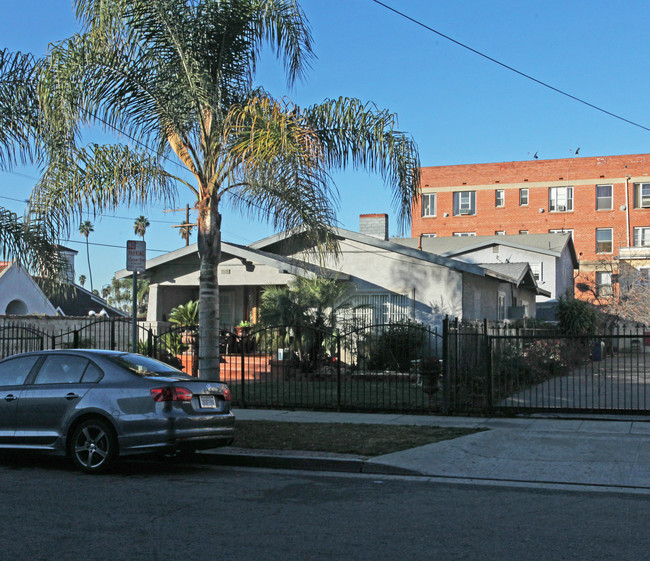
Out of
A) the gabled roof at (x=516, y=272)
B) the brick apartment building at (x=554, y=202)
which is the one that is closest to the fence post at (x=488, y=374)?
the gabled roof at (x=516, y=272)

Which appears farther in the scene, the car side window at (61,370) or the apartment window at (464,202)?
the apartment window at (464,202)

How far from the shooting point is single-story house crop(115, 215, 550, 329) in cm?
2206

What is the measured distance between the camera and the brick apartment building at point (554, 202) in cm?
5359

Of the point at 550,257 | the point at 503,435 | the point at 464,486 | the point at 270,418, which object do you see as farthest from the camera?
the point at 550,257

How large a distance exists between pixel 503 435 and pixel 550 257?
2718 centimetres

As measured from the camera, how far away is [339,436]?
37.1 feet

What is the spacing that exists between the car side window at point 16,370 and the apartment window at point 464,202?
51188 mm

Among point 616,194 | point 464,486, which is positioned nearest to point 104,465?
point 464,486

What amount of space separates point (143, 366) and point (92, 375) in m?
0.65

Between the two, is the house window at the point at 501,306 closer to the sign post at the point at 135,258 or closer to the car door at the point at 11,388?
the sign post at the point at 135,258

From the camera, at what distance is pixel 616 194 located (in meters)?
54.5

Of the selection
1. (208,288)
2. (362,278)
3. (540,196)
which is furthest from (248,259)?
(540,196)

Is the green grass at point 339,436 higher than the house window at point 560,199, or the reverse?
the house window at point 560,199

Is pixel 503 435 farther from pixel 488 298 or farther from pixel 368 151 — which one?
pixel 488 298
